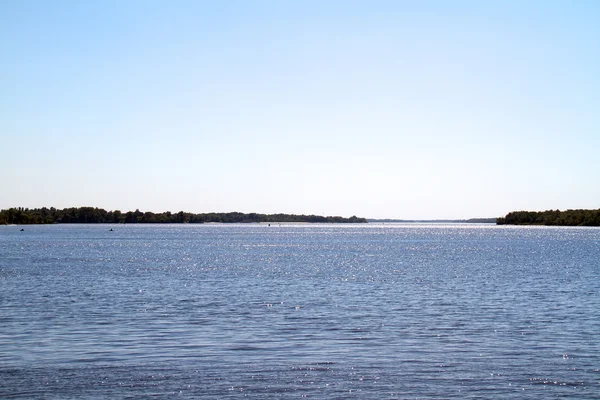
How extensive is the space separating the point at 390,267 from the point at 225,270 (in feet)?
62.8

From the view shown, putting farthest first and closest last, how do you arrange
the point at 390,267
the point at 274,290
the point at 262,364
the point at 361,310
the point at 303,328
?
the point at 390,267 < the point at 274,290 < the point at 361,310 < the point at 303,328 < the point at 262,364

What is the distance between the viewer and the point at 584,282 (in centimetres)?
5991

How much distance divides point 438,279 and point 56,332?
39154mm

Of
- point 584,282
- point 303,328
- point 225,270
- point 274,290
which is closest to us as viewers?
point 303,328

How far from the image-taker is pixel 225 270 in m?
75.2

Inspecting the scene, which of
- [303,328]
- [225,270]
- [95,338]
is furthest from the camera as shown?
[225,270]

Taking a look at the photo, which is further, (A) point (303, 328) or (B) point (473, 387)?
(A) point (303, 328)

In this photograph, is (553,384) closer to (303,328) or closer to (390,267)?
(303,328)

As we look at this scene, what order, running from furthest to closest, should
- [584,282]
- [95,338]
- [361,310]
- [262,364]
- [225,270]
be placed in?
[225,270]
[584,282]
[361,310]
[95,338]
[262,364]

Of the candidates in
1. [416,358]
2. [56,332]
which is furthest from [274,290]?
[416,358]

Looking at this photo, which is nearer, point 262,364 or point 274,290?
point 262,364

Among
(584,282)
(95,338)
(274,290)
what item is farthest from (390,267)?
(95,338)

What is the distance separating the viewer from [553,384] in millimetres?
22469

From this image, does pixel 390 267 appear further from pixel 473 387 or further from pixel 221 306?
pixel 473 387
